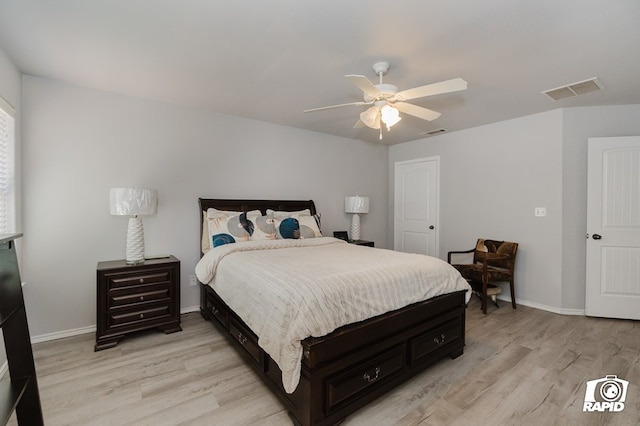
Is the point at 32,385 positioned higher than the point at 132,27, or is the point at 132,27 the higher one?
the point at 132,27

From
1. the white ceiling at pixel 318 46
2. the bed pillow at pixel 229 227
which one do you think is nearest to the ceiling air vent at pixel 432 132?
the white ceiling at pixel 318 46

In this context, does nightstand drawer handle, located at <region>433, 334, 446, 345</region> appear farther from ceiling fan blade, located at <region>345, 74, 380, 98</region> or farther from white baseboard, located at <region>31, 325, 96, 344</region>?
white baseboard, located at <region>31, 325, 96, 344</region>

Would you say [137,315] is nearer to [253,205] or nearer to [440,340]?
[253,205]

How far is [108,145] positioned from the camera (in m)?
3.02

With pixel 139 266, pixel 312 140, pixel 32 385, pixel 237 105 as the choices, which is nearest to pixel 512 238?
pixel 312 140

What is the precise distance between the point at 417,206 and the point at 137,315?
428 cm

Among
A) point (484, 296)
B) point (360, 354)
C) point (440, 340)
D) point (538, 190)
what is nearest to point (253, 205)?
point (360, 354)

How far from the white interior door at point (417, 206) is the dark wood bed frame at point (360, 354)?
251 cm

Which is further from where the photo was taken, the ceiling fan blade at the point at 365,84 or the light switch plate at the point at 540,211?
the light switch plate at the point at 540,211

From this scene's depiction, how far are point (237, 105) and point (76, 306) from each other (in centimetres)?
266

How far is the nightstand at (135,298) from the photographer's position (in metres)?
2.58

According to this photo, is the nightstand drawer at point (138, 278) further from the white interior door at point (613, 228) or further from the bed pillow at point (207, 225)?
the white interior door at point (613, 228)

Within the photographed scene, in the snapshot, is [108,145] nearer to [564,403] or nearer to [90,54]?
[90,54]

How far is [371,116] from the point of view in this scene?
2561mm
